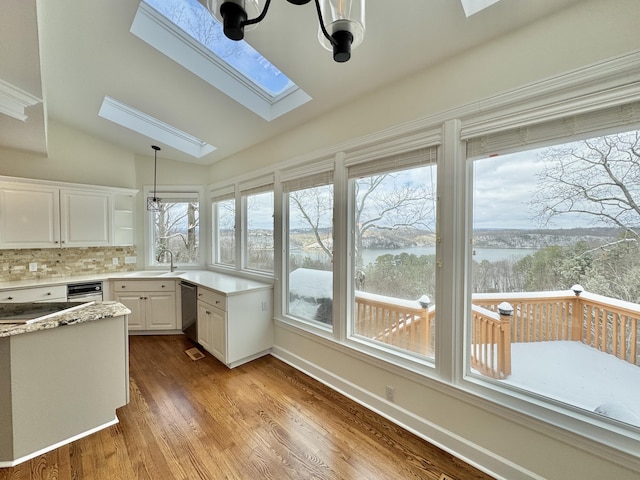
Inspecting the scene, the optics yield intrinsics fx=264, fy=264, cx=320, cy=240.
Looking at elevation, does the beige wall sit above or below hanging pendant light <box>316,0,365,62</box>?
above

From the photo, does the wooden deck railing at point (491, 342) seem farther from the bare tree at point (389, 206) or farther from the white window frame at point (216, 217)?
the white window frame at point (216, 217)

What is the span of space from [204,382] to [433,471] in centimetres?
209

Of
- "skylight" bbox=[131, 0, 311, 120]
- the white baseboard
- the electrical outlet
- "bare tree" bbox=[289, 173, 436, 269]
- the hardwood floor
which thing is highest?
"skylight" bbox=[131, 0, 311, 120]

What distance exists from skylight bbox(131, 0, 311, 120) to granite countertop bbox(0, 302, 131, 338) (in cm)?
207

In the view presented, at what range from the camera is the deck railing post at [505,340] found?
1652 millimetres

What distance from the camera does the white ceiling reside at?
1.49 meters

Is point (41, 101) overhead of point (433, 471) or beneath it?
overhead

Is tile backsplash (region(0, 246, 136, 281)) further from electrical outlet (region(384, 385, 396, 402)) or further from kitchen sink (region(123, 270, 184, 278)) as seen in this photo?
electrical outlet (region(384, 385, 396, 402))

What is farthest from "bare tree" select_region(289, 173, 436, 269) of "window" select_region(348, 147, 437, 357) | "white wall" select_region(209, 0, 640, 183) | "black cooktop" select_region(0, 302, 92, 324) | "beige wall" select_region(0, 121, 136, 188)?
"beige wall" select_region(0, 121, 136, 188)

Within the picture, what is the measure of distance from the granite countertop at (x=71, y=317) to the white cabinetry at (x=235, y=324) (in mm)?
975

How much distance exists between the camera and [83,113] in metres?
3.25

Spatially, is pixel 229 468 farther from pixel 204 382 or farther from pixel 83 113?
pixel 83 113

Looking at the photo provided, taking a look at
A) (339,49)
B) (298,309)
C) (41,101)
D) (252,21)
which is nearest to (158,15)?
(41,101)

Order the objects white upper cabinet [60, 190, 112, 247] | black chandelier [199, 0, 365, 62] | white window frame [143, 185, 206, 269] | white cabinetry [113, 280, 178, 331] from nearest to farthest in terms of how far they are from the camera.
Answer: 1. black chandelier [199, 0, 365, 62]
2. white upper cabinet [60, 190, 112, 247]
3. white cabinetry [113, 280, 178, 331]
4. white window frame [143, 185, 206, 269]
